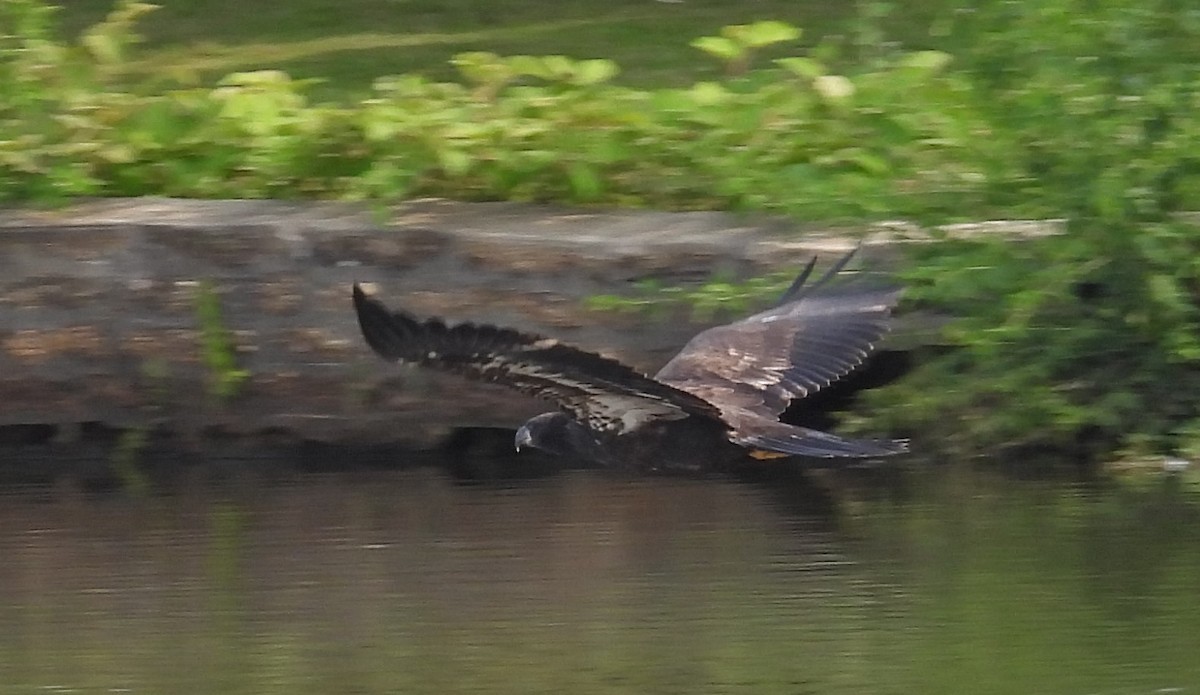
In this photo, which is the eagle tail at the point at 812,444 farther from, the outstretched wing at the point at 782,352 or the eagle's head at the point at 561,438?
the eagle's head at the point at 561,438

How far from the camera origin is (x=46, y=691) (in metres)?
4.93

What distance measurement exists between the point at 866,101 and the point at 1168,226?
1.17m

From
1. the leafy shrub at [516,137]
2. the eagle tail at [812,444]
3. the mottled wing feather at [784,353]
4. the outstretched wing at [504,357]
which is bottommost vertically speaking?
the eagle tail at [812,444]

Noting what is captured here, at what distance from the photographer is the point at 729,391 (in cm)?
711

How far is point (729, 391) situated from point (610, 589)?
1.53m

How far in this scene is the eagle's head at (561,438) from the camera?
23.6ft

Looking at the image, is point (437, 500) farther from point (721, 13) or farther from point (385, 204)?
point (721, 13)

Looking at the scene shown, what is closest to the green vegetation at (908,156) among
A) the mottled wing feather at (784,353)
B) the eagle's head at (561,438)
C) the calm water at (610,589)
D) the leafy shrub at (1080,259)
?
the leafy shrub at (1080,259)

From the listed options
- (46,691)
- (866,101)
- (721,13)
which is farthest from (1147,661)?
(721,13)

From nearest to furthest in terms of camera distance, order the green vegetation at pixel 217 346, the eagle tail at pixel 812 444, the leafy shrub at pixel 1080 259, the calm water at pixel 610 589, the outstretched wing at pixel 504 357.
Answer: the calm water at pixel 610 589 → the outstretched wing at pixel 504 357 → the eagle tail at pixel 812 444 → the leafy shrub at pixel 1080 259 → the green vegetation at pixel 217 346

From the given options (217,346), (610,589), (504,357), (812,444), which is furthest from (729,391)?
(217,346)

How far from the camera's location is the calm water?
496 centimetres

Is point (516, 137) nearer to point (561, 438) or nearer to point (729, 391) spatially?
point (561, 438)

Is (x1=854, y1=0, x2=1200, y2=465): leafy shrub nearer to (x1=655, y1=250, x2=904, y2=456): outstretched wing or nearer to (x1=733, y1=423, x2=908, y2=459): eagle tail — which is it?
(x1=655, y1=250, x2=904, y2=456): outstretched wing
